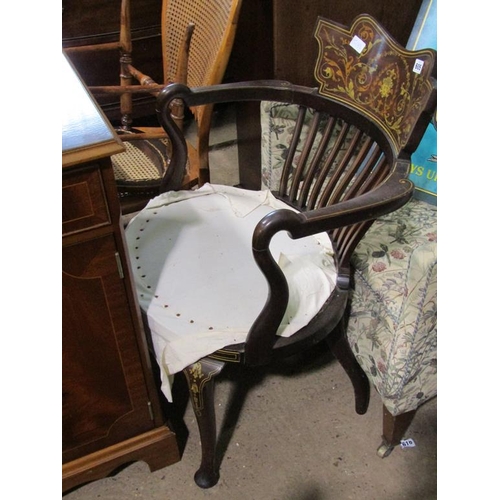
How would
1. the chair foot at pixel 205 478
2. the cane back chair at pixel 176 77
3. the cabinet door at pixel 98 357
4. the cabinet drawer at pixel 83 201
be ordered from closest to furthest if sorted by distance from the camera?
the cabinet drawer at pixel 83 201 → the cabinet door at pixel 98 357 → the chair foot at pixel 205 478 → the cane back chair at pixel 176 77

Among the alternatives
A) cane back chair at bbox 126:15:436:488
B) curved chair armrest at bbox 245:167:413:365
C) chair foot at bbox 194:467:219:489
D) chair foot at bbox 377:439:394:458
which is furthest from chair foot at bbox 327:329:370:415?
chair foot at bbox 194:467:219:489

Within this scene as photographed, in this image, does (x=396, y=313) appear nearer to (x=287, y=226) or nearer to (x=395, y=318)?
(x=395, y=318)

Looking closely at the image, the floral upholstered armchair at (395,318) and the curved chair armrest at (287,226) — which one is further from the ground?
the curved chair armrest at (287,226)

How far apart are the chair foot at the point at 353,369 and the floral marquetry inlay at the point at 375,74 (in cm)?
47

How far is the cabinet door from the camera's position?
890mm

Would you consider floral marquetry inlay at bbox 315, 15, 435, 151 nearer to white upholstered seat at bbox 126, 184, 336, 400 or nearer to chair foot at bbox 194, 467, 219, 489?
white upholstered seat at bbox 126, 184, 336, 400

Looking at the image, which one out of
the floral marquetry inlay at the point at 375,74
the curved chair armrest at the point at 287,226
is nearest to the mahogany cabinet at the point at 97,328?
the curved chair armrest at the point at 287,226

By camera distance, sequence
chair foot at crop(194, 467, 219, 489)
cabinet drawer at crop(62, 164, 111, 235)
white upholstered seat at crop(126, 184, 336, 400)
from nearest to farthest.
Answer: cabinet drawer at crop(62, 164, 111, 235), white upholstered seat at crop(126, 184, 336, 400), chair foot at crop(194, 467, 219, 489)

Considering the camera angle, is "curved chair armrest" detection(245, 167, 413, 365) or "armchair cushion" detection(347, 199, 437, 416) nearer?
"curved chair armrest" detection(245, 167, 413, 365)

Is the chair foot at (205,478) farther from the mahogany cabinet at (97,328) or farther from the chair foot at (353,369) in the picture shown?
the chair foot at (353,369)

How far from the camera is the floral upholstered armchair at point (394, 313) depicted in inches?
43.4

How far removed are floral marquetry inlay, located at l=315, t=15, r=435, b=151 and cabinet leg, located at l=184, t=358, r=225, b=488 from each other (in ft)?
1.88

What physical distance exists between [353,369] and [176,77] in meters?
0.90

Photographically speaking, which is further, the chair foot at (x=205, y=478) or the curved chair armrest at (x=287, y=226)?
the chair foot at (x=205, y=478)
